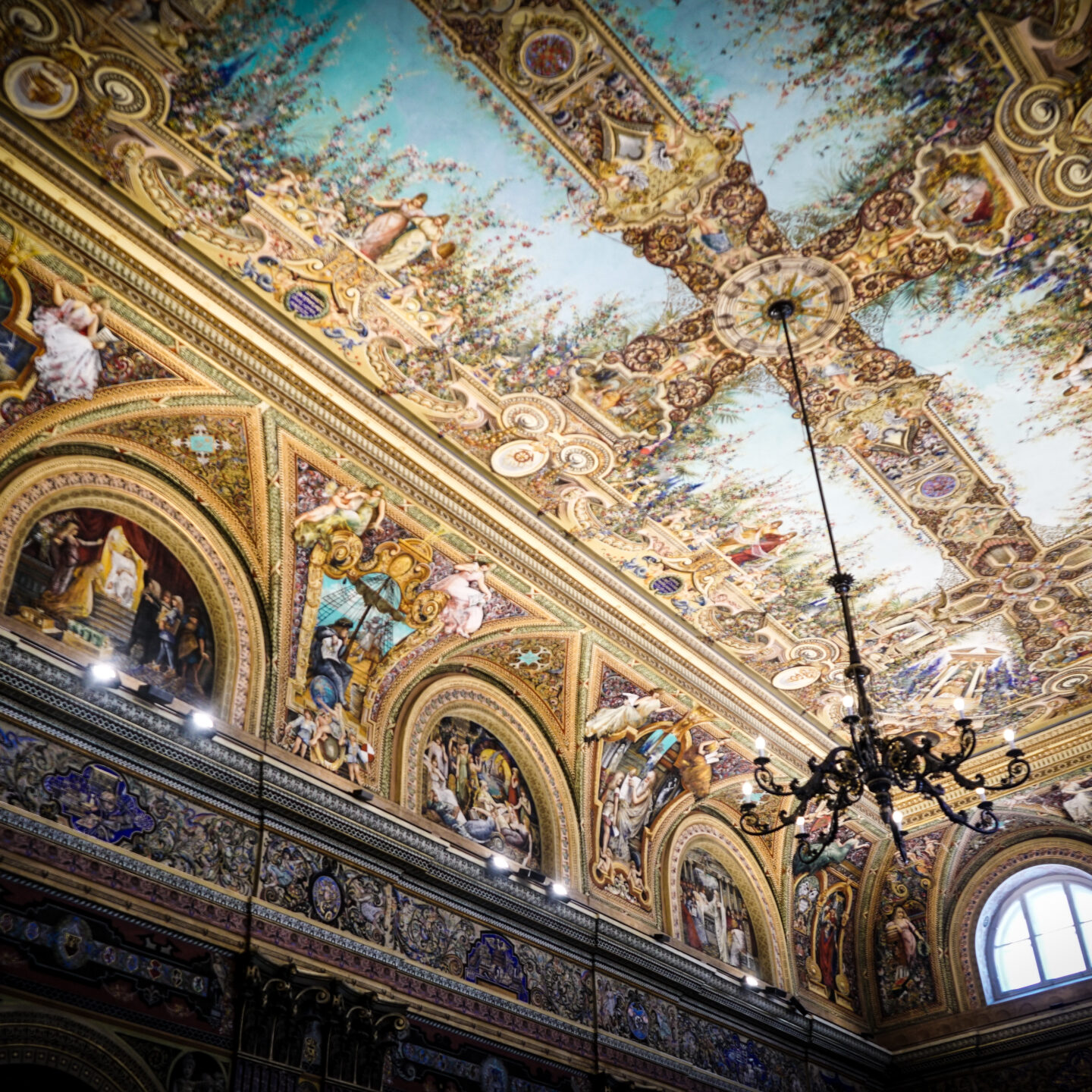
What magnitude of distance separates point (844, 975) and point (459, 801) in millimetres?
8333

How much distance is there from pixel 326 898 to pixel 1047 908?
11464mm

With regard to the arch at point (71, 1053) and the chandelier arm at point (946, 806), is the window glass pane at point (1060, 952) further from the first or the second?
the arch at point (71, 1053)

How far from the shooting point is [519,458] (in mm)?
9609

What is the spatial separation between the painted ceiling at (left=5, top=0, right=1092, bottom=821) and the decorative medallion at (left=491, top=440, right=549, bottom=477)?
3 centimetres

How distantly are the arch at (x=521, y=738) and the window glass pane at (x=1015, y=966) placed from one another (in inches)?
297

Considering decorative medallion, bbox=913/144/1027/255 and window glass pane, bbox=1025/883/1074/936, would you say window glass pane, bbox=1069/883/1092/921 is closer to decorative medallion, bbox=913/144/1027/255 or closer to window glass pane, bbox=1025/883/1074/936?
window glass pane, bbox=1025/883/1074/936

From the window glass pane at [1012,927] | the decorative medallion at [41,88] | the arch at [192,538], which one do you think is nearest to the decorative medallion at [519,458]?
the arch at [192,538]

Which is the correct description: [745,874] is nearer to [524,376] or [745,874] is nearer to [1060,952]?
[1060,952]

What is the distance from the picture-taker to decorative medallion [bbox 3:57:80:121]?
6.53m

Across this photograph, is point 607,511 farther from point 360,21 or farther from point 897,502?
point 360,21

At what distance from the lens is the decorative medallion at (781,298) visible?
811 centimetres

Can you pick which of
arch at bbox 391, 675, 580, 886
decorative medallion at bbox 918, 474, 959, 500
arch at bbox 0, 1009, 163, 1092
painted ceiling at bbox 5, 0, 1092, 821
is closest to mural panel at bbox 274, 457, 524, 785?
arch at bbox 391, 675, 580, 886

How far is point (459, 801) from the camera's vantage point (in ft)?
34.9

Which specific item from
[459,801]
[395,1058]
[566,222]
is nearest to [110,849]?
[395,1058]
